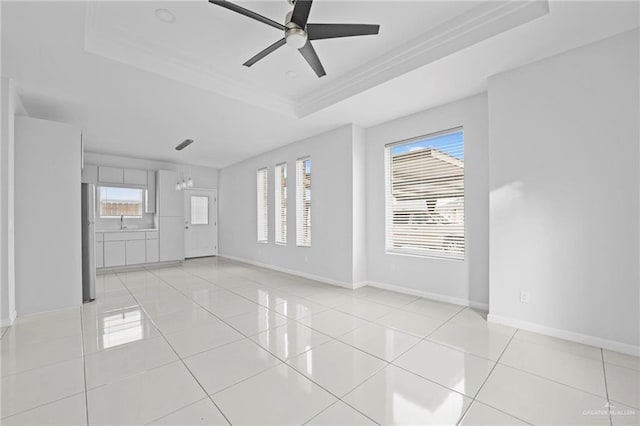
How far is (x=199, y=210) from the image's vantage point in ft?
28.9

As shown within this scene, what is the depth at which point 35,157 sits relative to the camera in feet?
11.7

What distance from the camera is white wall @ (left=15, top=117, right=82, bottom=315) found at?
136 inches

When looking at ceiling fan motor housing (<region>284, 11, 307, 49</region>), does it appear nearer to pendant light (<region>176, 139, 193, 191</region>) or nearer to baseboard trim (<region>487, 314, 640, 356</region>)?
baseboard trim (<region>487, 314, 640, 356</region>)

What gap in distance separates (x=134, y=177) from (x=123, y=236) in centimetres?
160

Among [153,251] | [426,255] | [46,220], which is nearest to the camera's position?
[46,220]

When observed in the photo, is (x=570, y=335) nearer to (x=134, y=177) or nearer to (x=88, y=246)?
(x=88, y=246)

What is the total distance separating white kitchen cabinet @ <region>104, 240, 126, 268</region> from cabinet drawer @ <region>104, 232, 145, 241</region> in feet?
0.31

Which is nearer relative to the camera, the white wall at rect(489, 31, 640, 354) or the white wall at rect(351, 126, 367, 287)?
the white wall at rect(489, 31, 640, 354)

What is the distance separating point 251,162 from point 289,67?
437cm

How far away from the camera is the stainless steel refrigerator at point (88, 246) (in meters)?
4.05

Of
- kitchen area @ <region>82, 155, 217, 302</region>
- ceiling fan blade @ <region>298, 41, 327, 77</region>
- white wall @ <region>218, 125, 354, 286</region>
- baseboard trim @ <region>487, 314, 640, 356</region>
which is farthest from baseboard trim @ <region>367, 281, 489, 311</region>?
kitchen area @ <region>82, 155, 217, 302</region>

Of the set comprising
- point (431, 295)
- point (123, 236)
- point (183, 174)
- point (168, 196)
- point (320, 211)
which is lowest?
point (431, 295)

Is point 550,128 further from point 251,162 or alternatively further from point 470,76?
point 251,162

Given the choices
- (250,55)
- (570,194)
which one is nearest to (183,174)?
(250,55)
